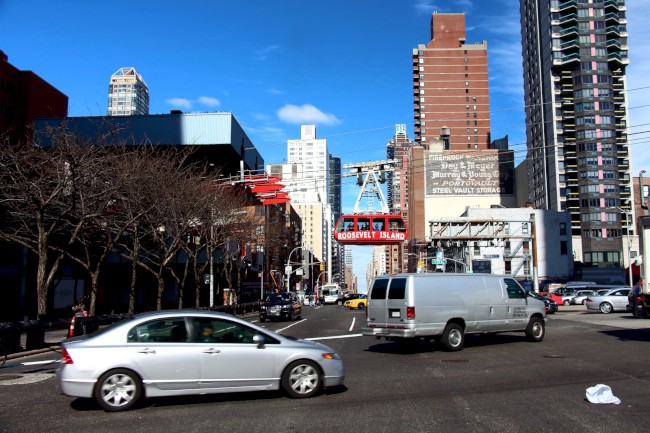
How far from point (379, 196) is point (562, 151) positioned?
264 ft

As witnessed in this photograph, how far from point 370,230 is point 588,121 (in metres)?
85.2

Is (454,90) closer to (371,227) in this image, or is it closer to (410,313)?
(371,227)

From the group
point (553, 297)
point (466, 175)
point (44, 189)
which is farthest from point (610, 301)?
point (466, 175)

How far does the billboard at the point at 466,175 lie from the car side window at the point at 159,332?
130483mm

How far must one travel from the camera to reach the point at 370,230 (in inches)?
1535

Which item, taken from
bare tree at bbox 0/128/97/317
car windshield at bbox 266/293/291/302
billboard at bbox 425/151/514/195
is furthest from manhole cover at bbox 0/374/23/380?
billboard at bbox 425/151/514/195

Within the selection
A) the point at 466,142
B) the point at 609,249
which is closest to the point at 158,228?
the point at 609,249

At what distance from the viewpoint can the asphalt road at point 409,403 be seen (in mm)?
7191

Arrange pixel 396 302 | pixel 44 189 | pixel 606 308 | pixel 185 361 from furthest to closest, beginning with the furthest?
pixel 606 308 → pixel 44 189 → pixel 396 302 → pixel 185 361

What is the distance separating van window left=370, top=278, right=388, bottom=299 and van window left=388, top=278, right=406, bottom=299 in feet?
0.89

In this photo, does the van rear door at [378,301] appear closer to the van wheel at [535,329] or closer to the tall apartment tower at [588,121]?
the van wheel at [535,329]

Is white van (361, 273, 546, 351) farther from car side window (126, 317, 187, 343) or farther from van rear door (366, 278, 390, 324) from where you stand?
car side window (126, 317, 187, 343)

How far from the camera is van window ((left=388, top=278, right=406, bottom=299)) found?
48.3 ft

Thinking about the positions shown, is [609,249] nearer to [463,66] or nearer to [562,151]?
[562,151]
